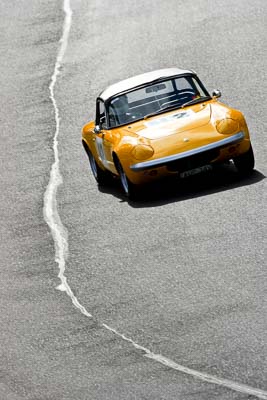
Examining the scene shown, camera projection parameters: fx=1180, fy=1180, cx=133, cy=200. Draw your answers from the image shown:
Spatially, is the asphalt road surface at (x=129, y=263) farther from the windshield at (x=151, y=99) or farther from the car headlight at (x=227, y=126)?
the windshield at (x=151, y=99)

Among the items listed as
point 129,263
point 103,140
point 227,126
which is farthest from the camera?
point 103,140

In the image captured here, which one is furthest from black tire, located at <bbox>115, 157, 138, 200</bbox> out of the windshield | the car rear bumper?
the windshield

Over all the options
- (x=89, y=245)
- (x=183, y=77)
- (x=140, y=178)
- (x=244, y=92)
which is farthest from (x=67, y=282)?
(x=244, y=92)

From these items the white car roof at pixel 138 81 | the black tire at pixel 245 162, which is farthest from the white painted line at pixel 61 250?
the black tire at pixel 245 162

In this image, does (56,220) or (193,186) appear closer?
(193,186)

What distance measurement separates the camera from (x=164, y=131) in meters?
14.4

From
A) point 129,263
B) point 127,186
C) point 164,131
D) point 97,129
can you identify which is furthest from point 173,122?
point 129,263

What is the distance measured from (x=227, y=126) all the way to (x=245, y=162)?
1.69 ft

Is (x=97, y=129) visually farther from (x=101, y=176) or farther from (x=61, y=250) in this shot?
(x=61, y=250)

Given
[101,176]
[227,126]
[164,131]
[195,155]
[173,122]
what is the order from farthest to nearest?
[101,176]
[173,122]
[164,131]
[227,126]
[195,155]

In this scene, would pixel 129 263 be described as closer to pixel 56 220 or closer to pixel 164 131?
pixel 164 131

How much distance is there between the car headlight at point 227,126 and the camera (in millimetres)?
14102

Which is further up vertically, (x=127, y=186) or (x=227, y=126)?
(x=227, y=126)

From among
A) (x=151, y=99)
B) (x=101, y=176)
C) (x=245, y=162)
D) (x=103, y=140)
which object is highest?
(x=151, y=99)
